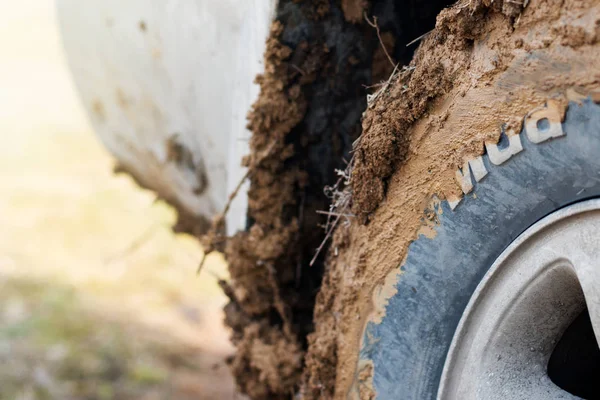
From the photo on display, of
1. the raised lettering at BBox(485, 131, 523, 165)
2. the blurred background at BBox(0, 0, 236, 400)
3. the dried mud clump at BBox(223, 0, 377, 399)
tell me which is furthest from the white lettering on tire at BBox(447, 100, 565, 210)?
the blurred background at BBox(0, 0, 236, 400)

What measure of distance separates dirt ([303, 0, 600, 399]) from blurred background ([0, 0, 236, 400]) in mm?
505

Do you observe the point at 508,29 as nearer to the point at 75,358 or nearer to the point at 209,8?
the point at 209,8

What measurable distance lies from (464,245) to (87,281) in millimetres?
2803

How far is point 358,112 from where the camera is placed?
139 cm

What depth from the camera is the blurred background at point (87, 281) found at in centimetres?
262

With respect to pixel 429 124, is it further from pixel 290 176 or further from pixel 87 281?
pixel 87 281

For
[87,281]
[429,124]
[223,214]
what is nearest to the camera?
[429,124]

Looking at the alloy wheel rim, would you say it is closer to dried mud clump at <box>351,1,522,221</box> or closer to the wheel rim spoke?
the wheel rim spoke

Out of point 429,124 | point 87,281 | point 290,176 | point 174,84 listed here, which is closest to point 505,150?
point 429,124

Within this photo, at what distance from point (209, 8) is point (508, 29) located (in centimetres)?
80

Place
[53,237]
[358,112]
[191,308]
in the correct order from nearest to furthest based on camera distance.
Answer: [358,112] < [191,308] < [53,237]

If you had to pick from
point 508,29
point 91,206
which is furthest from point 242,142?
point 91,206

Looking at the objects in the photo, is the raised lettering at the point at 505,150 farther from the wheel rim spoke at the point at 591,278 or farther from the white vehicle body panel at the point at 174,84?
the white vehicle body panel at the point at 174,84

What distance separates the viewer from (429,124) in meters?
1.04
